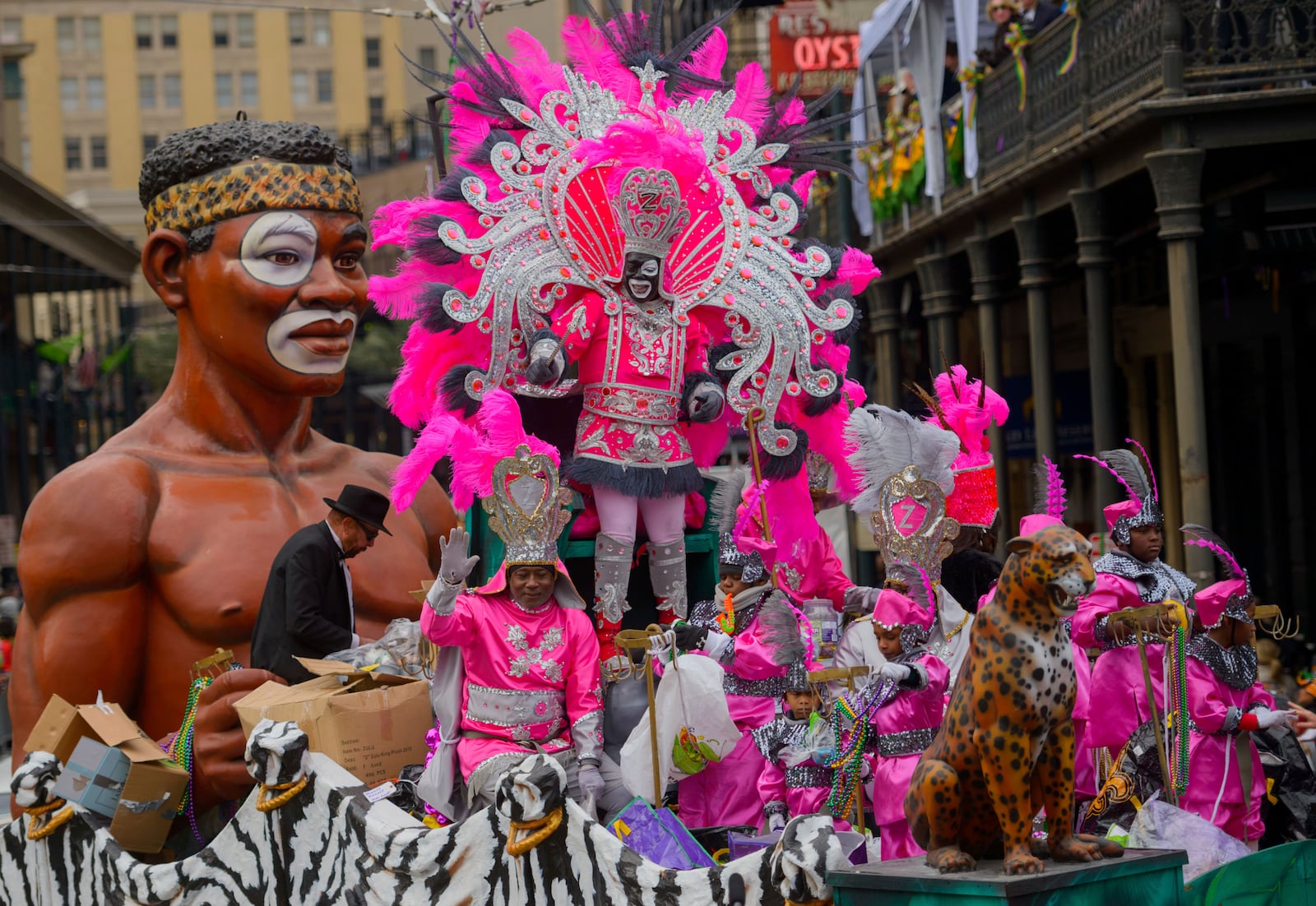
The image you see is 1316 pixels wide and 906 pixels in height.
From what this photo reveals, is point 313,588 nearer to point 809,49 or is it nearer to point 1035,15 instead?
point 1035,15

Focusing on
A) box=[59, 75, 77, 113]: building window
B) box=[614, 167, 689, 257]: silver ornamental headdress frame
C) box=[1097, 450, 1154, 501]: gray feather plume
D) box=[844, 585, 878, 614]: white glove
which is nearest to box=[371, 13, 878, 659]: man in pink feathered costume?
box=[614, 167, 689, 257]: silver ornamental headdress frame

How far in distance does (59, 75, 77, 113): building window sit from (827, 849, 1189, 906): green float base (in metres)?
72.0

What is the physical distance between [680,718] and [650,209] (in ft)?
7.17

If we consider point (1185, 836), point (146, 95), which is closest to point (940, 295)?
point (1185, 836)

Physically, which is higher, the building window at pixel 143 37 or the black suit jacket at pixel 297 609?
the building window at pixel 143 37

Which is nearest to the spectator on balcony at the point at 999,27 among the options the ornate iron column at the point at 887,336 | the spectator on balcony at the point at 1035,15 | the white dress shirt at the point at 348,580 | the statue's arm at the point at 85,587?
the spectator on balcony at the point at 1035,15

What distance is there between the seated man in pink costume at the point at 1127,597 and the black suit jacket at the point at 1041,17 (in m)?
8.73

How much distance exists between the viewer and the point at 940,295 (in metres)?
18.6

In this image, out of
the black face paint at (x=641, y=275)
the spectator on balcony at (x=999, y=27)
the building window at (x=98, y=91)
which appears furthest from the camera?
the building window at (x=98, y=91)

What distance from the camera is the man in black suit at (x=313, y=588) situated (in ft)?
21.0

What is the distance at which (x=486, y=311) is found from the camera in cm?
709

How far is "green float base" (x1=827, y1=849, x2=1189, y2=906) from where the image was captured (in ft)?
12.8

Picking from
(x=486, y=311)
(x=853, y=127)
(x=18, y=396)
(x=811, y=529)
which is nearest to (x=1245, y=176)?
(x=853, y=127)

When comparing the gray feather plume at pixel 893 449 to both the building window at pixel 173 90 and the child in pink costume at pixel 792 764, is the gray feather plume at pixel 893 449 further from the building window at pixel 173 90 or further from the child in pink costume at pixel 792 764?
the building window at pixel 173 90
